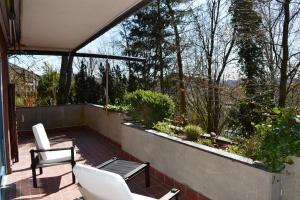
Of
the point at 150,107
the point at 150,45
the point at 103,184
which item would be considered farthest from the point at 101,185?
the point at 150,45

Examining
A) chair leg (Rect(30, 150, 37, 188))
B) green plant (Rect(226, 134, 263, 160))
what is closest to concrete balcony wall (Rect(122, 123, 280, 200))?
green plant (Rect(226, 134, 263, 160))

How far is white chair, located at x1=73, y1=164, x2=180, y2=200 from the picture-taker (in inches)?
99.0

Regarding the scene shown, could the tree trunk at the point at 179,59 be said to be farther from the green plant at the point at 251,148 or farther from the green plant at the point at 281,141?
the green plant at the point at 281,141

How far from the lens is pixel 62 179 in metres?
5.32

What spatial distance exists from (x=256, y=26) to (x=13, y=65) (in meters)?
8.09

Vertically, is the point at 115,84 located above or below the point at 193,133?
above

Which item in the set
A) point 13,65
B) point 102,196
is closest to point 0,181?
point 102,196

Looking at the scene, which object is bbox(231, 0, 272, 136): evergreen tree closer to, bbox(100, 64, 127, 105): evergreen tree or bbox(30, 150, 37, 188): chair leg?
bbox(100, 64, 127, 105): evergreen tree

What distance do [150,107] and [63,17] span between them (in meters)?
2.38

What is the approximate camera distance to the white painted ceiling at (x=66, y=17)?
14.0 feet

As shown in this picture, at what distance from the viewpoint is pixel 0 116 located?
5352mm

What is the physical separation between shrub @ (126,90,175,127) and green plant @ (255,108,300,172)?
310 centimetres

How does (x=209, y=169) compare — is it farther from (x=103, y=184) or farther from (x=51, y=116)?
(x=51, y=116)

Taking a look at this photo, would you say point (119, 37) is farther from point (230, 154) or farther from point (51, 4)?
point (230, 154)
